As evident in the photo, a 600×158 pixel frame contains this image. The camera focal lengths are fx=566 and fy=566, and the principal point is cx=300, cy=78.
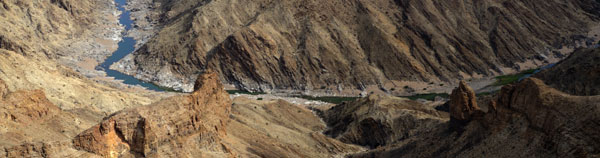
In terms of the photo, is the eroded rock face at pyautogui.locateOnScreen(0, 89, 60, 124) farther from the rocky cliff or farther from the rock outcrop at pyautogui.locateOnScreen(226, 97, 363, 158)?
the rocky cliff

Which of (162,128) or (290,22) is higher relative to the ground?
Answer: (290,22)

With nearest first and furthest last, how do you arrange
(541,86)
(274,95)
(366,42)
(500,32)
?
1. (541,86)
2. (274,95)
3. (366,42)
4. (500,32)

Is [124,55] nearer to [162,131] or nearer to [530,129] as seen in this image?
[162,131]

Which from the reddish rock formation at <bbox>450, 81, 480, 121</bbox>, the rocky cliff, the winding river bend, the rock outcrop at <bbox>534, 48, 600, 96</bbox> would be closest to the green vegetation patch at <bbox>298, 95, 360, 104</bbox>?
the rocky cliff

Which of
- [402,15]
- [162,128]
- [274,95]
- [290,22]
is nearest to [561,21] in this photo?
[402,15]

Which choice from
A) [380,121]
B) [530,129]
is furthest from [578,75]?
[530,129]

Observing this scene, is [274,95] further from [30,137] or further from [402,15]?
[30,137]

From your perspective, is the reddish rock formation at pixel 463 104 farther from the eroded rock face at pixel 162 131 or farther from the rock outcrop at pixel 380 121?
the eroded rock face at pixel 162 131
